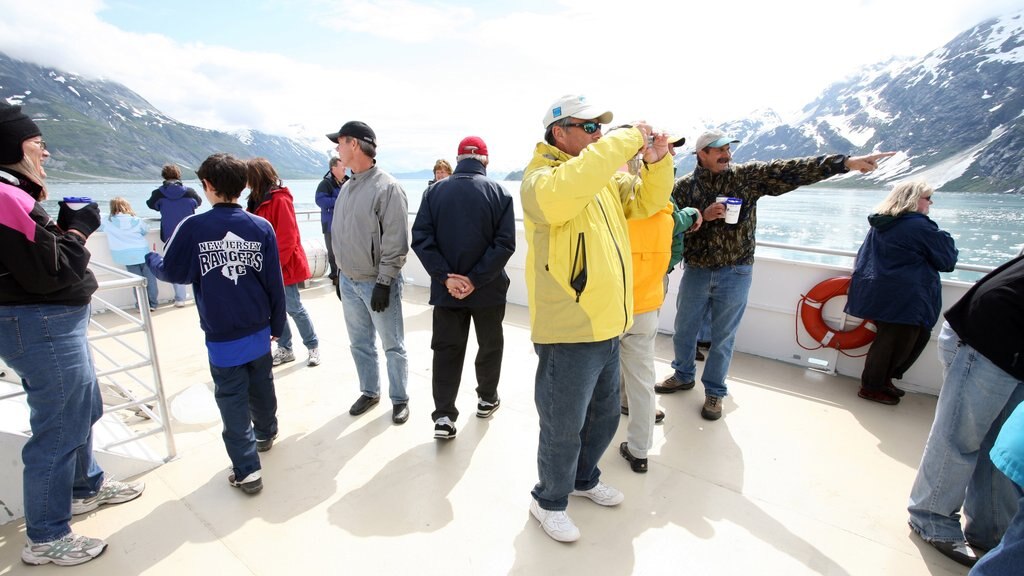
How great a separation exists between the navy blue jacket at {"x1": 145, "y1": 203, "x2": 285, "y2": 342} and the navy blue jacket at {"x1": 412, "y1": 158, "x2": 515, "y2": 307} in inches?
29.9

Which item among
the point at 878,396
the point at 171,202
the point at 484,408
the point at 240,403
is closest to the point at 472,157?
the point at 484,408

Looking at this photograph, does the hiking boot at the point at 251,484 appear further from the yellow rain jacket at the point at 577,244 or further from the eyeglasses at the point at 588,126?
the eyeglasses at the point at 588,126

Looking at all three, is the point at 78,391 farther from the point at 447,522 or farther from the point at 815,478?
the point at 815,478

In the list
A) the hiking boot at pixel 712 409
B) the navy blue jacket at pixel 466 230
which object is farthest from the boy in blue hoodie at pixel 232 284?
the hiking boot at pixel 712 409

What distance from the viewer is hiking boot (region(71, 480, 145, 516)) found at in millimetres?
1948

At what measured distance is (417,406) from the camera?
3.00 meters

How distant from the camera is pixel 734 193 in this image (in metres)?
2.68

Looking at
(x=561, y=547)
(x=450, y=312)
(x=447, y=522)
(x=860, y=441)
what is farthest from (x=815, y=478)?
(x=450, y=312)

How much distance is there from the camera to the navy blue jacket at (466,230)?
Result: 7.67ft

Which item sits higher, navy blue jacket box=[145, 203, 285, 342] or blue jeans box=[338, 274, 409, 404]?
navy blue jacket box=[145, 203, 285, 342]

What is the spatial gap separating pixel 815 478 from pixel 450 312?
2087 mm

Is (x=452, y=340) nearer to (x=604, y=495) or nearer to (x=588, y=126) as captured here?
(x=604, y=495)

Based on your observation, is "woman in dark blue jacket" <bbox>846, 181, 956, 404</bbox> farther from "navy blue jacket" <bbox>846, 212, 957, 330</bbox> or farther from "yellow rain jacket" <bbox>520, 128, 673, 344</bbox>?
"yellow rain jacket" <bbox>520, 128, 673, 344</bbox>

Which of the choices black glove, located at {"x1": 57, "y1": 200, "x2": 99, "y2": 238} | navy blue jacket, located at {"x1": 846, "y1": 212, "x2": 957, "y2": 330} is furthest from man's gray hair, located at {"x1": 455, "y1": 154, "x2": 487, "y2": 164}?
navy blue jacket, located at {"x1": 846, "y1": 212, "x2": 957, "y2": 330}
